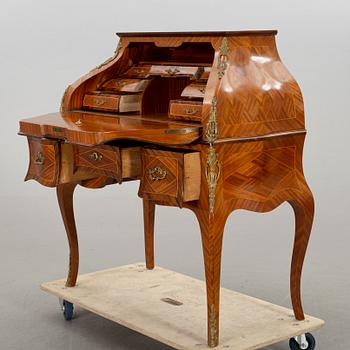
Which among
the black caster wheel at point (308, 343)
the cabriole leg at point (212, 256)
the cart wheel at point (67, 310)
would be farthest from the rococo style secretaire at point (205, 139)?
the cart wheel at point (67, 310)

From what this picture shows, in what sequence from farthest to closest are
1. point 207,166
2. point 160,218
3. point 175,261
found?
point 160,218, point 175,261, point 207,166

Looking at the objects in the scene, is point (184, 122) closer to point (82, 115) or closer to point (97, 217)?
point (82, 115)

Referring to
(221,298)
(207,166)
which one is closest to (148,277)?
(221,298)

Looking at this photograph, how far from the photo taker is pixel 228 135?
16.0 feet

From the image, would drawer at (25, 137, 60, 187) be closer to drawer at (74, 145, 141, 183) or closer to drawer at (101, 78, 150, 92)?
drawer at (74, 145, 141, 183)

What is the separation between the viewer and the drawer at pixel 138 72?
5.68 m

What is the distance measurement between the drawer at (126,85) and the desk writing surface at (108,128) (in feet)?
0.52

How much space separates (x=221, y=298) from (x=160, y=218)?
2302 mm

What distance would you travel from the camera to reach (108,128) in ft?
16.2

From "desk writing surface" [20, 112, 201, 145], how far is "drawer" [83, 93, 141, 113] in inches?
2.5

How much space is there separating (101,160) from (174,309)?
89 cm

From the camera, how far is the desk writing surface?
482cm

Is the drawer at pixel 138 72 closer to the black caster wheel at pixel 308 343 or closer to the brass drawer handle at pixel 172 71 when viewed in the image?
the brass drawer handle at pixel 172 71

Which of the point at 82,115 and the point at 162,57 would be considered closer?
the point at 82,115
